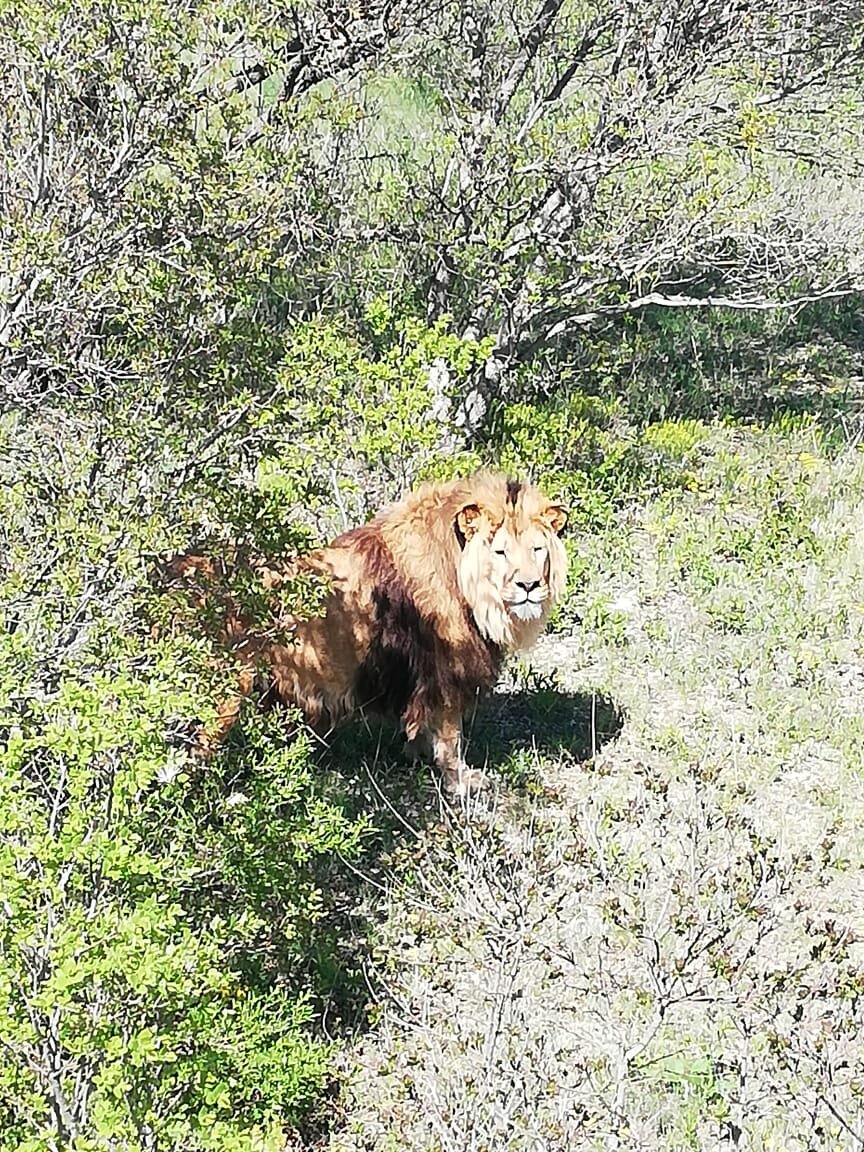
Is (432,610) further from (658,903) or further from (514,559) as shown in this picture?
(658,903)

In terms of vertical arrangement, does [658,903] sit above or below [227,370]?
below

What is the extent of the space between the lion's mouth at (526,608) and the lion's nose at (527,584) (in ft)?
0.15

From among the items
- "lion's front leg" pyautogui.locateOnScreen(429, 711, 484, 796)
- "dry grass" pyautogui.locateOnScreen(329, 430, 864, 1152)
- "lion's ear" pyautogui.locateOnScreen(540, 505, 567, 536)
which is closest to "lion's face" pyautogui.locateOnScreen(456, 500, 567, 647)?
"lion's ear" pyautogui.locateOnScreen(540, 505, 567, 536)

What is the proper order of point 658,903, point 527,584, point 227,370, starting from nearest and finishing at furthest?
point 227,370 < point 658,903 < point 527,584

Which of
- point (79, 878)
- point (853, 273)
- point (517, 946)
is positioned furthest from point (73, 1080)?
point (853, 273)

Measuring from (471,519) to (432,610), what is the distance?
0.50 m

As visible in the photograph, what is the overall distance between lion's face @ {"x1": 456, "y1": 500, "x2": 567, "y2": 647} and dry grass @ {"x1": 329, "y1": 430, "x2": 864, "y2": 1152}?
0.87 metres

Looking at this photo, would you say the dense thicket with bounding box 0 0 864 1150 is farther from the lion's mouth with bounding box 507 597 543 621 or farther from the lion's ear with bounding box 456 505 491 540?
the lion's mouth with bounding box 507 597 543 621

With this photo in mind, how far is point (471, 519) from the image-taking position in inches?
225

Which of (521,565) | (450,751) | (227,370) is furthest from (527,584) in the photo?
(227,370)

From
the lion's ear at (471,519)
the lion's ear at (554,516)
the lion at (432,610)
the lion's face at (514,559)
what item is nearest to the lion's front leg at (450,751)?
the lion at (432,610)

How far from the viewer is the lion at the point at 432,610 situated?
5.70m

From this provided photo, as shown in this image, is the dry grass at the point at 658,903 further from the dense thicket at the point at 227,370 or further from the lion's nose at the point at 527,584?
the lion's nose at the point at 527,584

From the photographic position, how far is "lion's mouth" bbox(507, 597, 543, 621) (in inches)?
224
